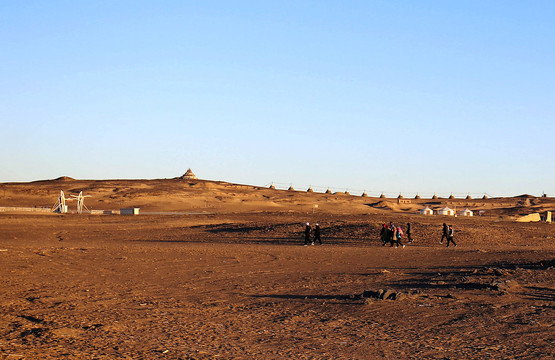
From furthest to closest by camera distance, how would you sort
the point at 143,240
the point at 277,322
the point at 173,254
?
the point at 143,240 < the point at 173,254 < the point at 277,322

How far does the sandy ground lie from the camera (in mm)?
9117

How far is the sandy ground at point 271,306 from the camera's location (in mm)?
9117

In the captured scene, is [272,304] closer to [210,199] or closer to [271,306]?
[271,306]

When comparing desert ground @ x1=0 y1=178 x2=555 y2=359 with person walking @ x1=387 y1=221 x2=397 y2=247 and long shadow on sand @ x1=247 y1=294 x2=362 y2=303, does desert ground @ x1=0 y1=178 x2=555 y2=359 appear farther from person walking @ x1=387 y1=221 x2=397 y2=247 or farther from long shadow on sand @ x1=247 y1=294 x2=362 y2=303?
person walking @ x1=387 y1=221 x2=397 y2=247

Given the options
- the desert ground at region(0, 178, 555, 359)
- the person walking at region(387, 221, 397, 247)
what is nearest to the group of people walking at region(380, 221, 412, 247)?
the person walking at region(387, 221, 397, 247)

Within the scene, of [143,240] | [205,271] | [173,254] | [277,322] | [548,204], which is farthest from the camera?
[548,204]

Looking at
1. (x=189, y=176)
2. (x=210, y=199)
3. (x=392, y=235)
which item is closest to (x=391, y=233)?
(x=392, y=235)

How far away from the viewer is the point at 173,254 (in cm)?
2581

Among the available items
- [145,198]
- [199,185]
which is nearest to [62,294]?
[145,198]

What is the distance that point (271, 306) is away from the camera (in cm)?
1268

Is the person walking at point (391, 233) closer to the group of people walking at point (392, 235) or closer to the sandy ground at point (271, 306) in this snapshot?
the group of people walking at point (392, 235)

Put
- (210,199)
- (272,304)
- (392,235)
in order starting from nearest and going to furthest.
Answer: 1. (272,304)
2. (392,235)
3. (210,199)

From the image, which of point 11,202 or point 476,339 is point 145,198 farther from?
point 476,339

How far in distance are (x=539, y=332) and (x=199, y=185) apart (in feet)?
311
